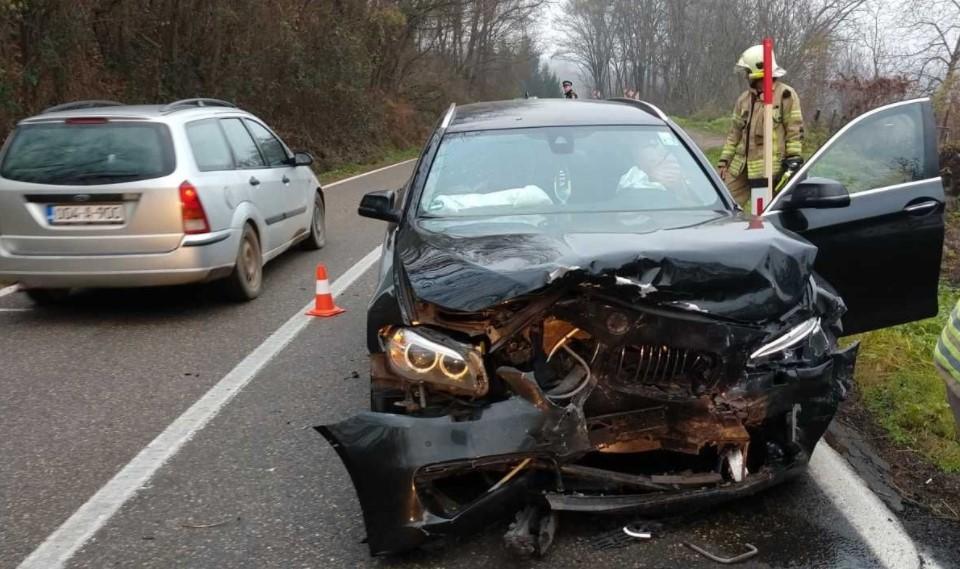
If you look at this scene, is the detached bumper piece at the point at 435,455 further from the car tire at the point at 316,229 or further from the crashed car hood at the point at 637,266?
the car tire at the point at 316,229

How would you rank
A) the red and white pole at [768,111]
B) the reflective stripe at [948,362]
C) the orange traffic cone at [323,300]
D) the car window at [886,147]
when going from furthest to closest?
1. the orange traffic cone at [323,300]
2. the red and white pole at [768,111]
3. the car window at [886,147]
4. the reflective stripe at [948,362]

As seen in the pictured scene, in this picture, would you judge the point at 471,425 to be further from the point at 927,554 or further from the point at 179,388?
the point at 179,388

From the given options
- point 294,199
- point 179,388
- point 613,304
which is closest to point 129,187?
point 179,388

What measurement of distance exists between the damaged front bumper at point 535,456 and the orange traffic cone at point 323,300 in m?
3.70

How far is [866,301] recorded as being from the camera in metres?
4.66

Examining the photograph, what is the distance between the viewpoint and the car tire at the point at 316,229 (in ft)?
31.6

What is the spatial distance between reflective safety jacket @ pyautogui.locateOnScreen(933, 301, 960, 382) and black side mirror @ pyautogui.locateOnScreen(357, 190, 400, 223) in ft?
8.62

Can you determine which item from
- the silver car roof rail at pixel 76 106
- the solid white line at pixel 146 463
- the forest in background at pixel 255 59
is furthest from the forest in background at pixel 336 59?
the solid white line at pixel 146 463

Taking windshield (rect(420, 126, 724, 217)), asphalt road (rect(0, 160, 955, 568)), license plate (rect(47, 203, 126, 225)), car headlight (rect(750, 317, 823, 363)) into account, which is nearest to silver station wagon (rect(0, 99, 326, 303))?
license plate (rect(47, 203, 126, 225))

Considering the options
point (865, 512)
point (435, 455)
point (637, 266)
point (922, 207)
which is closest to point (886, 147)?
point (922, 207)

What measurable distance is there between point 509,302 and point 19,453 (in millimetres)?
2775

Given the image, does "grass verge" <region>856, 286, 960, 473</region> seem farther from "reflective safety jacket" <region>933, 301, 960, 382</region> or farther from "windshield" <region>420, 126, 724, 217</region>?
"windshield" <region>420, 126, 724, 217</region>

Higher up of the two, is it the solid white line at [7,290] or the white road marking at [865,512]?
Answer: the solid white line at [7,290]

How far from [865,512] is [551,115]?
2.81m
